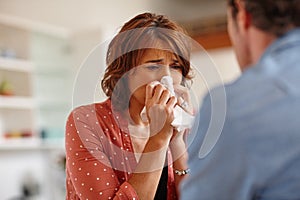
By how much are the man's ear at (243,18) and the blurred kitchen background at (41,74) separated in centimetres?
212

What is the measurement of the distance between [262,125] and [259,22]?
0.12 m

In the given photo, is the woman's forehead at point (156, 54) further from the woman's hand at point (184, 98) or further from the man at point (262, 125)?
the man at point (262, 125)

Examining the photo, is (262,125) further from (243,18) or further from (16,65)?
(16,65)

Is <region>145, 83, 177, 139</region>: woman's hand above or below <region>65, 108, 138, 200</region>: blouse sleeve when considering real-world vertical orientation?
above

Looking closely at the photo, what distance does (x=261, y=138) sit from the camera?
0.52 meters

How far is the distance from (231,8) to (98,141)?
32 centimetres

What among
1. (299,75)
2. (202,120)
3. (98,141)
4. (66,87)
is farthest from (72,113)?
(66,87)

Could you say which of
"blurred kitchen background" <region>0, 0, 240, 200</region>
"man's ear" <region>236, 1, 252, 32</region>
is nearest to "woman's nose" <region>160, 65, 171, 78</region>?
"man's ear" <region>236, 1, 252, 32</region>

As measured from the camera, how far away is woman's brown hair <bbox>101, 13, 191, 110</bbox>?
0.82 meters

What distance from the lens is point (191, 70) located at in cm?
86

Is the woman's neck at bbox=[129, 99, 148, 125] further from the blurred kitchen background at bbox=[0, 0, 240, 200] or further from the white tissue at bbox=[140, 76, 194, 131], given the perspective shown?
the blurred kitchen background at bbox=[0, 0, 240, 200]

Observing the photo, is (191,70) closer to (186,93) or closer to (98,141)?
(186,93)

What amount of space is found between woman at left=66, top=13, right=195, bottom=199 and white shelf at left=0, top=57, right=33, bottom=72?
1981mm

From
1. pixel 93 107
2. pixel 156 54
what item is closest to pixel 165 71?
pixel 156 54
